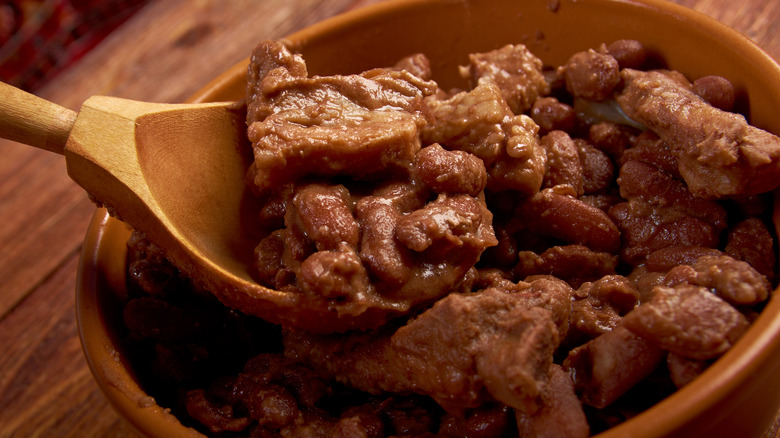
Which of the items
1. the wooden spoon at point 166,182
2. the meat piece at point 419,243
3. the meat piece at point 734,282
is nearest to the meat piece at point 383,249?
the meat piece at point 419,243

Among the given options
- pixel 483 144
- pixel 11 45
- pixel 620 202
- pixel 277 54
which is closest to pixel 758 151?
pixel 620 202

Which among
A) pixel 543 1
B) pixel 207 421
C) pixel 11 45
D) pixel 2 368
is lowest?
pixel 11 45

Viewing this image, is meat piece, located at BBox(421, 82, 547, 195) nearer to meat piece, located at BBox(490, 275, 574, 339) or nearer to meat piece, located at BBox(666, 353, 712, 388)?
meat piece, located at BBox(490, 275, 574, 339)

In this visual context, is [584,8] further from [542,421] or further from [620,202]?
[542,421]

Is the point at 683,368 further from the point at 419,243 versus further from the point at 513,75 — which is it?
the point at 513,75

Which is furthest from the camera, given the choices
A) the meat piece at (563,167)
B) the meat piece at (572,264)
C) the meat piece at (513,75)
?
the meat piece at (513,75)

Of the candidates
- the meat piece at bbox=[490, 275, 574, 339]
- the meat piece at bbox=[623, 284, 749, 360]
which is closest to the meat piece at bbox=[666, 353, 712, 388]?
the meat piece at bbox=[623, 284, 749, 360]

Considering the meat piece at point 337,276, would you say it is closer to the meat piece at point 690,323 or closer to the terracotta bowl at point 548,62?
the terracotta bowl at point 548,62
